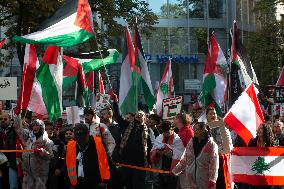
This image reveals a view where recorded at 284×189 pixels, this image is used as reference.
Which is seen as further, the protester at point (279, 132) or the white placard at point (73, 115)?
the white placard at point (73, 115)

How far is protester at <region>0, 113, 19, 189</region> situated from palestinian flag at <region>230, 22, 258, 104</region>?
4472 mm

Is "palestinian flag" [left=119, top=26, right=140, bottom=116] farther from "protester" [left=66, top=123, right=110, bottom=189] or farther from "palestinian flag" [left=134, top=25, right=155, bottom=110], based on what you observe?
"protester" [left=66, top=123, right=110, bottom=189]

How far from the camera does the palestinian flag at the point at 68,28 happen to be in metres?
13.3

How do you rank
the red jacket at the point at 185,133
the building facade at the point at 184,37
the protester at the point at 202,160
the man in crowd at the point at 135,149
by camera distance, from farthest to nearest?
the building facade at the point at 184,37
the man in crowd at the point at 135,149
the red jacket at the point at 185,133
the protester at the point at 202,160

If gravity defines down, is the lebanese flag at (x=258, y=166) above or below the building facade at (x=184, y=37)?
below

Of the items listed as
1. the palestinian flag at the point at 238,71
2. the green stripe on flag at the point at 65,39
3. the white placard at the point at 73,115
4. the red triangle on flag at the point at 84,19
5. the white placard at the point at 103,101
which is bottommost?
the white placard at the point at 73,115

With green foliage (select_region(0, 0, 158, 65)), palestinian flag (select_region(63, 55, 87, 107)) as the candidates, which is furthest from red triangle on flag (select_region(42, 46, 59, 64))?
green foliage (select_region(0, 0, 158, 65))

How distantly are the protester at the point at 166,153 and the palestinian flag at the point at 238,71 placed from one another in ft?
8.15

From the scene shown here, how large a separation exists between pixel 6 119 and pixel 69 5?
2.70 metres

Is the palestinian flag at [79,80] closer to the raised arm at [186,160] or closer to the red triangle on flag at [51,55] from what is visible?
the red triangle on flag at [51,55]

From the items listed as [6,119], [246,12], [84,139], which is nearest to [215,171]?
[84,139]

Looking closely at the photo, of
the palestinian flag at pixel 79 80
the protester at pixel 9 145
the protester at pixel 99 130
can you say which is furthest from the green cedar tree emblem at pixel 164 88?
the protester at pixel 99 130

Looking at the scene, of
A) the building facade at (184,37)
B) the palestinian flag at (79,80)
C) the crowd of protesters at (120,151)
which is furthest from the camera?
the building facade at (184,37)

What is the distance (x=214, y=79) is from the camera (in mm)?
19609
